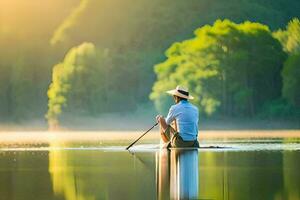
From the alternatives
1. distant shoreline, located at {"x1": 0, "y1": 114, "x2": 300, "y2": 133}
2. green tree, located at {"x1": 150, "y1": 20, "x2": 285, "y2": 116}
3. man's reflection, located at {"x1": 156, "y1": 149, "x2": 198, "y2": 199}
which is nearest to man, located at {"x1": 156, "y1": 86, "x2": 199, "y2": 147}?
man's reflection, located at {"x1": 156, "y1": 149, "x2": 198, "y2": 199}

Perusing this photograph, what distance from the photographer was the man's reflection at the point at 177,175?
10.5m

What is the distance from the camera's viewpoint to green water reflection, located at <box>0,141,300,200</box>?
35.1 ft

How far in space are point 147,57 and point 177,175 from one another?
261ft

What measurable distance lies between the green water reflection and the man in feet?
2.29

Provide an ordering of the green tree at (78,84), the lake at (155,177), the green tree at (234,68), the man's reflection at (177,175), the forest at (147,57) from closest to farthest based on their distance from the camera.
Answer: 1. the man's reflection at (177,175)
2. the lake at (155,177)
3. the green tree at (234,68)
4. the forest at (147,57)
5. the green tree at (78,84)

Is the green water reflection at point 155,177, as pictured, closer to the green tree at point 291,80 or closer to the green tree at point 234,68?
the green tree at point 291,80

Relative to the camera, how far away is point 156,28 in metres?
98.4

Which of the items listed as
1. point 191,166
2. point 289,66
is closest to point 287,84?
point 289,66

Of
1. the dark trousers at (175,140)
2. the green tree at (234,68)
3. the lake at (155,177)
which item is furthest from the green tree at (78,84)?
the lake at (155,177)

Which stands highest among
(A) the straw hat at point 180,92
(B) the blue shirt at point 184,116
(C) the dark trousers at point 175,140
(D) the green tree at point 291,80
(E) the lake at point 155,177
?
(D) the green tree at point 291,80

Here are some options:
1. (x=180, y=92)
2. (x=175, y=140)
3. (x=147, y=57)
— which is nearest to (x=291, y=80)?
(x=147, y=57)

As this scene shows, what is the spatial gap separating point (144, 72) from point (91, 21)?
18.8 meters

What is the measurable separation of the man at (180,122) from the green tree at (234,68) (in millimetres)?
47532

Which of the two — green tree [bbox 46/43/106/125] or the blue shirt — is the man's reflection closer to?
the blue shirt
